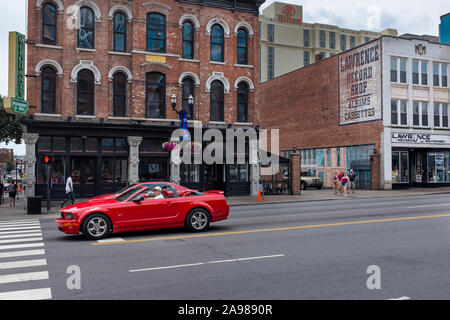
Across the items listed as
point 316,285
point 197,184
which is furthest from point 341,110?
point 316,285

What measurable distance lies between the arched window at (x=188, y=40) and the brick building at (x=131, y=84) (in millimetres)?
65

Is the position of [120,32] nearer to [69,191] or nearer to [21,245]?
[69,191]

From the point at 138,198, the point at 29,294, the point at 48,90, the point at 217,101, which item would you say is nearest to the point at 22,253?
the point at 138,198

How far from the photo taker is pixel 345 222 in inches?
523

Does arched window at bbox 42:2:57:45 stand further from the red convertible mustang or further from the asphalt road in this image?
the red convertible mustang

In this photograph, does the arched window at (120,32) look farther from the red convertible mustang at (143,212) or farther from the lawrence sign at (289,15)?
the lawrence sign at (289,15)

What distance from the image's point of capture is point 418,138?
A: 34.3 metres

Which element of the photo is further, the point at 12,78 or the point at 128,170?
the point at 128,170

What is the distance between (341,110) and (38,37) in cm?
2582

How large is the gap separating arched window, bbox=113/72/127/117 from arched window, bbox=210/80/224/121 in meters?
5.63

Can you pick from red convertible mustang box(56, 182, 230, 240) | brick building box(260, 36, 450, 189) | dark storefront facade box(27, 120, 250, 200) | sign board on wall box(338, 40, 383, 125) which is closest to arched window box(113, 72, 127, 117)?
dark storefront facade box(27, 120, 250, 200)

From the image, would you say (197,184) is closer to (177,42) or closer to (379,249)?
(177,42)

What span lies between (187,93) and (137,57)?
3830mm

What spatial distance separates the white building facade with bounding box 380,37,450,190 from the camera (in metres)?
33.3
